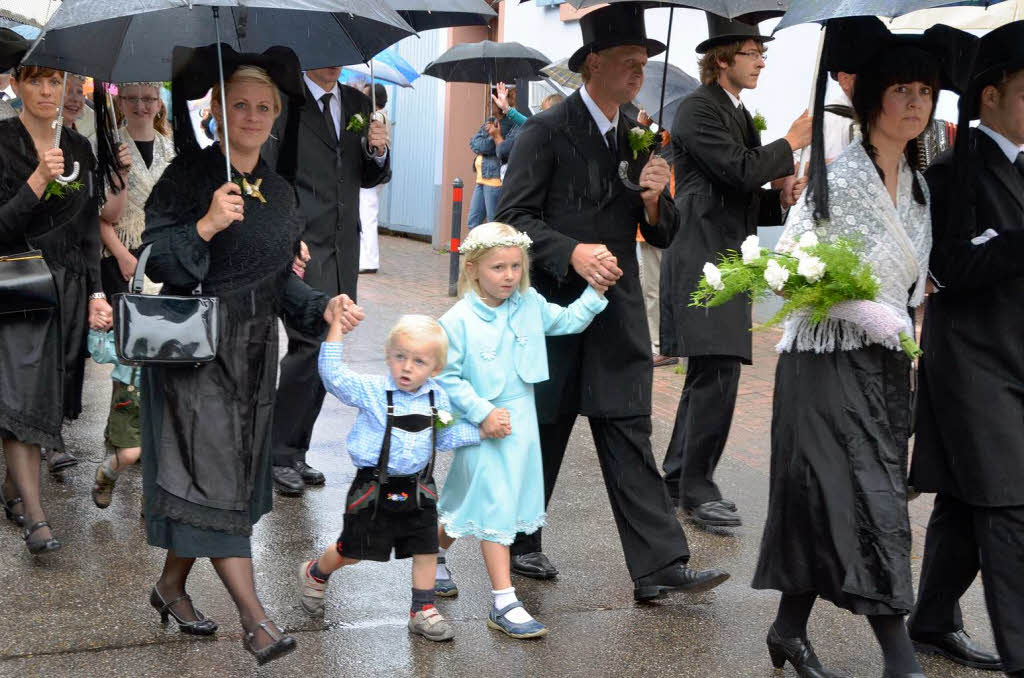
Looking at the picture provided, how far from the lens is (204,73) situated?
173 inches

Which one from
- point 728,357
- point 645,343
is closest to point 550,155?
point 645,343

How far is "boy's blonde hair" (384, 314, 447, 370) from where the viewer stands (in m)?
4.54

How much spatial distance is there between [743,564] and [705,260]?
1.43 metres

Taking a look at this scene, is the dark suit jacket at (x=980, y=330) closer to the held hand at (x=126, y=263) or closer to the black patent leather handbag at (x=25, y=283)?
the black patent leather handbag at (x=25, y=283)

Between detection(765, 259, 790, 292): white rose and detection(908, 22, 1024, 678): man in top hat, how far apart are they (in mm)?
597

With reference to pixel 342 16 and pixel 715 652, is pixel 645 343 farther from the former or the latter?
pixel 342 16

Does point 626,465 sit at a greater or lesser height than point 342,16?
lesser

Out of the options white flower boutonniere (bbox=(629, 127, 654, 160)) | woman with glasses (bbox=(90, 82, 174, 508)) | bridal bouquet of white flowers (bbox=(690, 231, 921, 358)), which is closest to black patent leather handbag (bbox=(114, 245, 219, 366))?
bridal bouquet of white flowers (bbox=(690, 231, 921, 358))

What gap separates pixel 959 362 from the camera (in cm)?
434

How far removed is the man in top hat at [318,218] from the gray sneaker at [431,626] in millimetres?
1902

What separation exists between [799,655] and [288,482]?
292 cm

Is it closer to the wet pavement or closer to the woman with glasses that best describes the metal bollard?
the woman with glasses

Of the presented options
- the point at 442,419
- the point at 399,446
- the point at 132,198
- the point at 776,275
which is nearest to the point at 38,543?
the point at 399,446

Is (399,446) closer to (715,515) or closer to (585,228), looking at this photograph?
(585,228)
